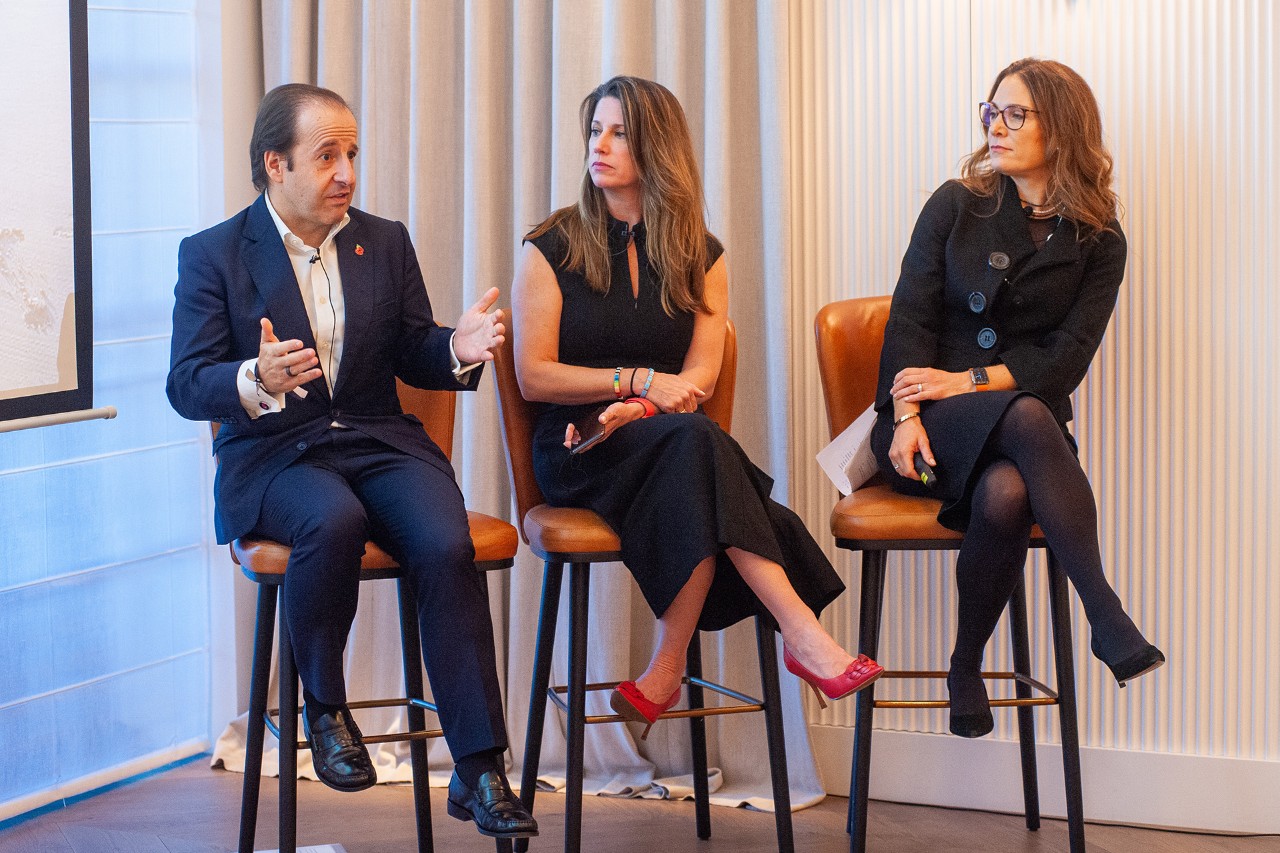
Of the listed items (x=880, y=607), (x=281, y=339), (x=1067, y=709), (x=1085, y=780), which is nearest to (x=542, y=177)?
(x=281, y=339)

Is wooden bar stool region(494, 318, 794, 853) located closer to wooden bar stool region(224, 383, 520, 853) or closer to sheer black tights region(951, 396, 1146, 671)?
wooden bar stool region(224, 383, 520, 853)

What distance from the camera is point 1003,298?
270 centimetres

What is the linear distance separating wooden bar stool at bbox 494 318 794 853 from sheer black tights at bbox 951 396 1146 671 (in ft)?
1.25

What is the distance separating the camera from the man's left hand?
2396 mm

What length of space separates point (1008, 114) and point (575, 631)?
4.49 ft

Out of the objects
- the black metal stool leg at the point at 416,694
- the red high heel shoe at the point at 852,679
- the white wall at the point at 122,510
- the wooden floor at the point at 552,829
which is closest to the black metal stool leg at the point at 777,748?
the red high heel shoe at the point at 852,679

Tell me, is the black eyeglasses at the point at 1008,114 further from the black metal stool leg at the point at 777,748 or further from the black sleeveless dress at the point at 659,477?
the black metal stool leg at the point at 777,748

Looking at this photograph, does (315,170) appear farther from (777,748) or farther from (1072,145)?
(1072,145)

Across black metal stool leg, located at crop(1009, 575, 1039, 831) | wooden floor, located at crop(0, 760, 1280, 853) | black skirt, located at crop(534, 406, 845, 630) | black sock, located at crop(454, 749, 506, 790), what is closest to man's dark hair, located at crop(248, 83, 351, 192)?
black skirt, located at crop(534, 406, 845, 630)

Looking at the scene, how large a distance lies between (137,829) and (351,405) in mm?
1106

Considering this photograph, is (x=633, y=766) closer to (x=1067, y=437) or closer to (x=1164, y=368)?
(x=1067, y=437)

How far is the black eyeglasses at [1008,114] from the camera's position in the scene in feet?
8.79

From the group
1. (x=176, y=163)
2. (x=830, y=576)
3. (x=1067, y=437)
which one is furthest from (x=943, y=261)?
(x=176, y=163)

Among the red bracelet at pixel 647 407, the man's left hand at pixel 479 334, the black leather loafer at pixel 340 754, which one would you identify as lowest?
the black leather loafer at pixel 340 754
